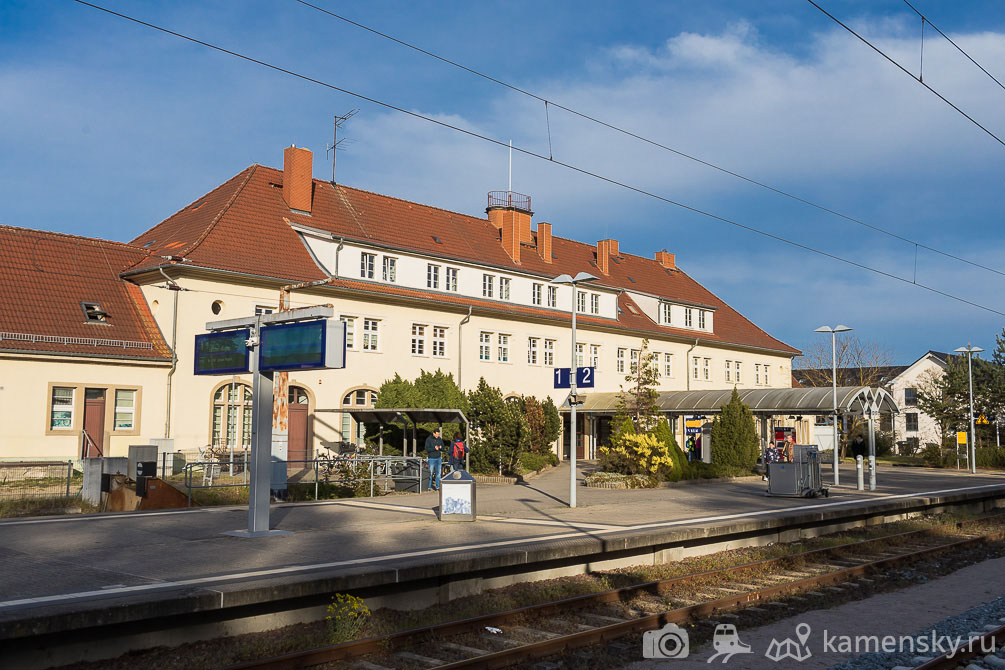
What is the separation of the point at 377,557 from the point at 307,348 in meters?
3.48

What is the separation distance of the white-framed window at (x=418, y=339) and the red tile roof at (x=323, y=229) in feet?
4.50

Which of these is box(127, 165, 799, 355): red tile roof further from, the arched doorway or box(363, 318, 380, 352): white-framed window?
the arched doorway

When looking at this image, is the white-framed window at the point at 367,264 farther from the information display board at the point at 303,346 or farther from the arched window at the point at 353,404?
the information display board at the point at 303,346

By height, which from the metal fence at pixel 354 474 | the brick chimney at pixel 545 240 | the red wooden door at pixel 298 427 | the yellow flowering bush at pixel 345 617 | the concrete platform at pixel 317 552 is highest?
the brick chimney at pixel 545 240

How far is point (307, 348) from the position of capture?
43.7ft

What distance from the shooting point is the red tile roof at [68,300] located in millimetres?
27766

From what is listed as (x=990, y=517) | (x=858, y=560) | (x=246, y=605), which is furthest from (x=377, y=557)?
(x=990, y=517)

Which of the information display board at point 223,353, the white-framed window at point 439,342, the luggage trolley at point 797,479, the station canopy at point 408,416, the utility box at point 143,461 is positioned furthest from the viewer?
the white-framed window at point 439,342

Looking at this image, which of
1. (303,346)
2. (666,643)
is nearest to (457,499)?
(303,346)

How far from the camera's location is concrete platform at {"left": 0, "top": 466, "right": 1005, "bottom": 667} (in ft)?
27.9

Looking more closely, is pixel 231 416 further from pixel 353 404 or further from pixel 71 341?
pixel 71 341

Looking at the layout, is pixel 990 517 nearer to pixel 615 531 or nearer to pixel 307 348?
pixel 615 531

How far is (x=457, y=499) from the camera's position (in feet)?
53.8

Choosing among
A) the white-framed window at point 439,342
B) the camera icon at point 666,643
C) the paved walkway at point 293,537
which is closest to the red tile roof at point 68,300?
the white-framed window at point 439,342
